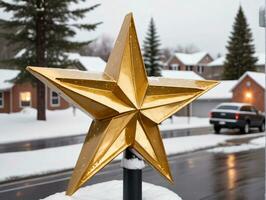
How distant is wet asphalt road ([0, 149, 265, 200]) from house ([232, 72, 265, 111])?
81.5 ft

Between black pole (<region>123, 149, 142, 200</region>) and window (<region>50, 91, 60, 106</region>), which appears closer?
black pole (<region>123, 149, 142, 200</region>)

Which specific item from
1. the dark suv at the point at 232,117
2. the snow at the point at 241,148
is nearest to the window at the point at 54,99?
the dark suv at the point at 232,117

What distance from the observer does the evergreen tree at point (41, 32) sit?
2341 cm

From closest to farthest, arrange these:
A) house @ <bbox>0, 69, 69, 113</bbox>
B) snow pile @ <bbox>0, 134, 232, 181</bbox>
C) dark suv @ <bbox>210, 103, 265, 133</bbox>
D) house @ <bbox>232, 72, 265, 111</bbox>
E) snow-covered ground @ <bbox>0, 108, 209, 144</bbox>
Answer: snow pile @ <bbox>0, 134, 232, 181</bbox> < snow-covered ground @ <bbox>0, 108, 209, 144</bbox> < dark suv @ <bbox>210, 103, 265, 133</bbox> < house @ <bbox>0, 69, 69, 113</bbox> < house @ <bbox>232, 72, 265, 111</bbox>

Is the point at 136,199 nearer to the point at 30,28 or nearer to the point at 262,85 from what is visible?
the point at 30,28

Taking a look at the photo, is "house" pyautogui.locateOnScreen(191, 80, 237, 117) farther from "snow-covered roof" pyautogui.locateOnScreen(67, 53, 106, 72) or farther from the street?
the street

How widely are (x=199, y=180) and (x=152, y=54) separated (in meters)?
24.8

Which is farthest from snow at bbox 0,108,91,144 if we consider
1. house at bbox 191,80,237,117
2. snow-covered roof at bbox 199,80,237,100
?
snow-covered roof at bbox 199,80,237,100

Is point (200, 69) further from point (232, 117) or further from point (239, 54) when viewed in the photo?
point (232, 117)

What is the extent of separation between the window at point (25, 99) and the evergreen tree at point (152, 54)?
10.1 m

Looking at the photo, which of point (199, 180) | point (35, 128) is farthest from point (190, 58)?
point (199, 180)

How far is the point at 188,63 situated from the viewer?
67250 mm

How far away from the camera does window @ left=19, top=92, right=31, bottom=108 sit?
3228 centimetres

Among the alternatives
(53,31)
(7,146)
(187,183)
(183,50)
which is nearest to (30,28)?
(53,31)
